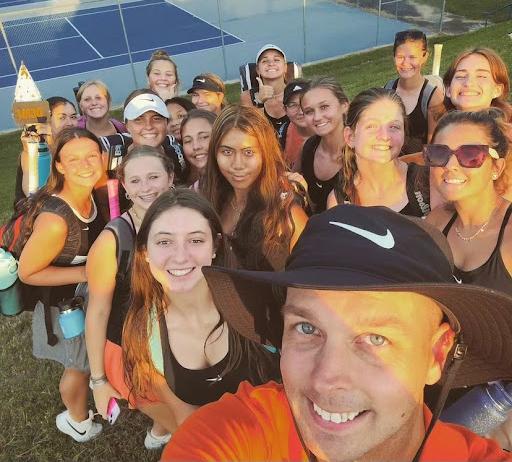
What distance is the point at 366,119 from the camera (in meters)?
3.46

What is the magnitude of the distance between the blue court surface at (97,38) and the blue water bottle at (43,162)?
16120 millimetres

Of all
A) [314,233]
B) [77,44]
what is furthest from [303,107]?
[77,44]

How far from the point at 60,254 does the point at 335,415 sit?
7.76 ft

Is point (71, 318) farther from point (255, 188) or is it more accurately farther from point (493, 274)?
point (493, 274)

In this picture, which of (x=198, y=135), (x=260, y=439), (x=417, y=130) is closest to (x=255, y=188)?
(x=198, y=135)

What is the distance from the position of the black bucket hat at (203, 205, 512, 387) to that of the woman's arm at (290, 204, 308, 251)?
5.35ft

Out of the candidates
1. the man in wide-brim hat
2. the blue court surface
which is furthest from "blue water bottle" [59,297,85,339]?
the blue court surface

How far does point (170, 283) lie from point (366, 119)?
1.88 m

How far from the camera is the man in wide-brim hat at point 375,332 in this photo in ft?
4.23

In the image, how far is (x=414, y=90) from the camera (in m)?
4.94

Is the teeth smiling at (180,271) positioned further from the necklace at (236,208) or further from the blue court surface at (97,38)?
the blue court surface at (97,38)

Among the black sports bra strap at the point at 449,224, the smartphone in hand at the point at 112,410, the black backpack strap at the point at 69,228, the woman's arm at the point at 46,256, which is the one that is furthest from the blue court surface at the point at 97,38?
the smartphone in hand at the point at 112,410

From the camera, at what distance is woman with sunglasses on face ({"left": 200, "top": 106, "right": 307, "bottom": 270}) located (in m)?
3.24

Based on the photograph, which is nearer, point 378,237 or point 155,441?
point 378,237
